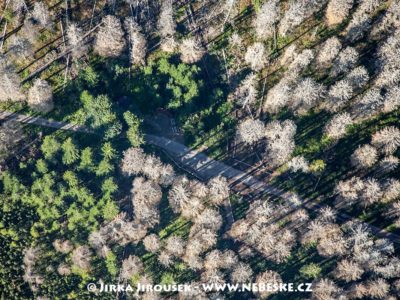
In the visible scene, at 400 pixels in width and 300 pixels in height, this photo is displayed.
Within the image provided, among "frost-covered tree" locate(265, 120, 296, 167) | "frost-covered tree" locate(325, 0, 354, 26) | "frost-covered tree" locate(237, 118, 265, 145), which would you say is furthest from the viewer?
"frost-covered tree" locate(237, 118, 265, 145)

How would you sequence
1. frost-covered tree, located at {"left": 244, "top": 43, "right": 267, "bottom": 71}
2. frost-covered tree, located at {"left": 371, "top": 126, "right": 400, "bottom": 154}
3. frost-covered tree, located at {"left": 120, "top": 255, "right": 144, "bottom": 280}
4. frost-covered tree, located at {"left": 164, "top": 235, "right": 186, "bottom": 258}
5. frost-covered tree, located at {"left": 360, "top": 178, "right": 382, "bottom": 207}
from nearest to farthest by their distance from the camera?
frost-covered tree, located at {"left": 360, "top": 178, "right": 382, "bottom": 207} → frost-covered tree, located at {"left": 120, "top": 255, "right": 144, "bottom": 280} → frost-covered tree, located at {"left": 164, "top": 235, "right": 186, "bottom": 258} → frost-covered tree, located at {"left": 371, "top": 126, "right": 400, "bottom": 154} → frost-covered tree, located at {"left": 244, "top": 43, "right": 267, "bottom": 71}

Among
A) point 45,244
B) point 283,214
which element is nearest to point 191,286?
point 283,214

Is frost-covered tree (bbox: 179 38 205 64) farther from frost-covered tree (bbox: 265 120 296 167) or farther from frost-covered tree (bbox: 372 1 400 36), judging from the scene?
frost-covered tree (bbox: 372 1 400 36)

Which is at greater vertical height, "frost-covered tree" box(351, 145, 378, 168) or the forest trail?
the forest trail

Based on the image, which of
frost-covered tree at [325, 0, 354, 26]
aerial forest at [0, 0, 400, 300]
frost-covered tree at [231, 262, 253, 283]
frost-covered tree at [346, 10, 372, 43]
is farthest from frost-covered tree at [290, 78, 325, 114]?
frost-covered tree at [231, 262, 253, 283]

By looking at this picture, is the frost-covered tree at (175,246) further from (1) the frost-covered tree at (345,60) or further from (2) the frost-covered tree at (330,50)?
(2) the frost-covered tree at (330,50)

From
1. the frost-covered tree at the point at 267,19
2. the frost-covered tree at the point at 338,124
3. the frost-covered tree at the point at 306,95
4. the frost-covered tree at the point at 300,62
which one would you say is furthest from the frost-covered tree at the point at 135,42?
the frost-covered tree at the point at 338,124

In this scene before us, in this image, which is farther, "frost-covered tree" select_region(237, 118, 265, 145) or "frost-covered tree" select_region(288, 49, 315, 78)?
"frost-covered tree" select_region(288, 49, 315, 78)
